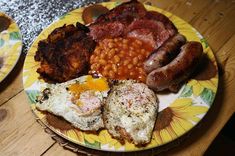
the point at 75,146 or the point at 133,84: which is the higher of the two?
the point at 133,84

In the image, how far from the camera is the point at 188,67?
59.6 inches

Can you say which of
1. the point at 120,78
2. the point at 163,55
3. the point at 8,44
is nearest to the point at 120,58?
the point at 120,78

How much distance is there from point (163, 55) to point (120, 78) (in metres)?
0.26

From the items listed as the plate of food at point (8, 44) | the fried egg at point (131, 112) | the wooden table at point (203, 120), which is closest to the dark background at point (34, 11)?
the plate of food at point (8, 44)

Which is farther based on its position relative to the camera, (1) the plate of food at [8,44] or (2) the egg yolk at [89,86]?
(1) the plate of food at [8,44]

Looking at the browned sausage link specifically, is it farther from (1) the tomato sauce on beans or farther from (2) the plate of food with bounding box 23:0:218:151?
(1) the tomato sauce on beans

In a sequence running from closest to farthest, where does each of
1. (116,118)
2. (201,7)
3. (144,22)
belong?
(116,118) < (144,22) < (201,7)

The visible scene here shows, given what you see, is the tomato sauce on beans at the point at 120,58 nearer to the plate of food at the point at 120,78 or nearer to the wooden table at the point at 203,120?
the plate of food at the point at 120,78

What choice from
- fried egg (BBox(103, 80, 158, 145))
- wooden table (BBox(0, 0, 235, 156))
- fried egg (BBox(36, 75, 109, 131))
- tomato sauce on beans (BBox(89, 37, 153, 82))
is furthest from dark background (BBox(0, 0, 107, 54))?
fried egg (BBox(103, 80, 158, 145))

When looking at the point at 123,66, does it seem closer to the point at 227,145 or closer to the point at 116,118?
the point at 116,118

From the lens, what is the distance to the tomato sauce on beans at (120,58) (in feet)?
5.39

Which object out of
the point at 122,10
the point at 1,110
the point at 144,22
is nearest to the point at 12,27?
the point at 1,110

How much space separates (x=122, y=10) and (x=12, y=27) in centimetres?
68

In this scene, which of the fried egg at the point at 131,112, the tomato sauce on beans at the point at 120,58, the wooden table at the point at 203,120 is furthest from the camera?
the tomato sauce on beans at the point at 120,58
